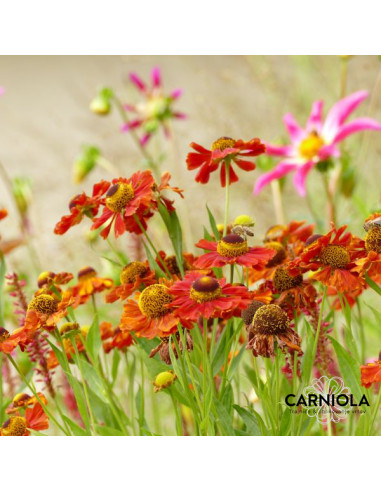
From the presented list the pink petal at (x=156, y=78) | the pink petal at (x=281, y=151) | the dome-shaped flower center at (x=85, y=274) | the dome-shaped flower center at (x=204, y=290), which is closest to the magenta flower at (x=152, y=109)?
the pink petal at (x=156, y=78)

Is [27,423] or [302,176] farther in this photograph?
[302,176]

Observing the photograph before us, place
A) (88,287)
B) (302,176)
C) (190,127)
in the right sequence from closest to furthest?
(88,287) < (302,176) < (190,127)

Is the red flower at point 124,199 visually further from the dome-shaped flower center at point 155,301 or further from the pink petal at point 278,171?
the pink petal at point 278,171

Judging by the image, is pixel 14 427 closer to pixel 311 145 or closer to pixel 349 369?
pixel 349 369

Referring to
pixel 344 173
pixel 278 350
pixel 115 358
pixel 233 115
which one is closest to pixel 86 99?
pixel 233 115

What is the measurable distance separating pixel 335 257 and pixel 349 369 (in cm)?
8

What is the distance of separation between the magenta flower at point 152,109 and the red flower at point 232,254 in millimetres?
317

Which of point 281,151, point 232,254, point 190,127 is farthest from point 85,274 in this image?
point 190,127

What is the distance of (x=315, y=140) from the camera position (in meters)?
0.52

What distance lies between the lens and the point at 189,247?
665mm

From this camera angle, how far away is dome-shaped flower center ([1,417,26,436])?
0.36m

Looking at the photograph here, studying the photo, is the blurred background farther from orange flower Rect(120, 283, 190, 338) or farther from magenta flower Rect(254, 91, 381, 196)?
orange flower Rect(120, 283, 190, 338)

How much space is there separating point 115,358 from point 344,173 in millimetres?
287

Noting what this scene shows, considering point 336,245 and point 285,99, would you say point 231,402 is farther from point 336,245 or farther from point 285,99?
point 285,99
